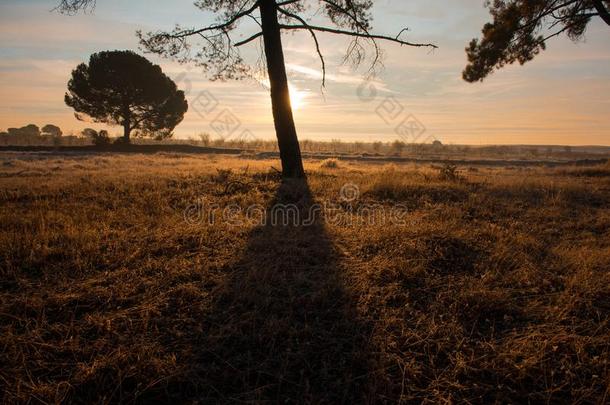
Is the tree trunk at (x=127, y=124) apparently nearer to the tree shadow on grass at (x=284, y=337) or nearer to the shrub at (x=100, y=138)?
the shrub at (x=100, y=138)

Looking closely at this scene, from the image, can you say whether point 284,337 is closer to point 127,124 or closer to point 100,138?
point 100,138

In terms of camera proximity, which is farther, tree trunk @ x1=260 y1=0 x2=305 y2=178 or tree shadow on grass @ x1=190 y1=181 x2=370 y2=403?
tree trunk @ x1=260 y1=0 x2=305 y2=178

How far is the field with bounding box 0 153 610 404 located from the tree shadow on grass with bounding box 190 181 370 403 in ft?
0.03

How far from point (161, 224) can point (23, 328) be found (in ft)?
6.67

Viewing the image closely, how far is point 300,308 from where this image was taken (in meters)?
2.45

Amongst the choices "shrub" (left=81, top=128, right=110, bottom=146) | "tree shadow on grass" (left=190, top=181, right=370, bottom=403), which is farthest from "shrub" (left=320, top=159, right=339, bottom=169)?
"shrub" (left=81, top=128, right=110, bottom=146)

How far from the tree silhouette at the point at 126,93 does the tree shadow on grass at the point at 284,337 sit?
1347 inches

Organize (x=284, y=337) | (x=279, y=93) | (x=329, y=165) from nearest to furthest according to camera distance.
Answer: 1. (x=284, y=337)
2. (x=279, y=93)
3. (x=329, y=165)

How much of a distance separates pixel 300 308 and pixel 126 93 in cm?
3580

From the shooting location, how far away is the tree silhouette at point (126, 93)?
31.3 meters

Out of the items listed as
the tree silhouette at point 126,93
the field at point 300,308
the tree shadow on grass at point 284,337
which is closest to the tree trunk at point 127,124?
the tree silhouette at point 126,93

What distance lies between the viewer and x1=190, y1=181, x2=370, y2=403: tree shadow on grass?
5.86 ft

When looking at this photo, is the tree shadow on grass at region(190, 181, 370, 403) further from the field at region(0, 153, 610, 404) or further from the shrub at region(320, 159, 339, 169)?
the shrub at region(320, 159, 339, 169)

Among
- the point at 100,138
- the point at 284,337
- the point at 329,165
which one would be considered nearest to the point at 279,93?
the point at 284,337
